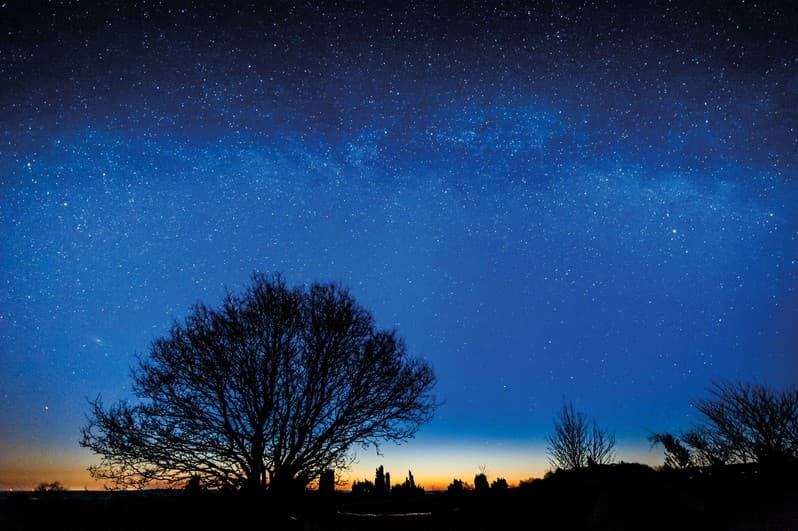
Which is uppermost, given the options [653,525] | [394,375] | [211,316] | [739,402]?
[211,316]

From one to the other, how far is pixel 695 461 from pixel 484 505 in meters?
15.0

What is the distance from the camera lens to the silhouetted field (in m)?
11.2

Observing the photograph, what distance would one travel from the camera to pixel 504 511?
1387cm

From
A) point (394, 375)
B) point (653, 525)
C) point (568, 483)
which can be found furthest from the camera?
point (394, 375)

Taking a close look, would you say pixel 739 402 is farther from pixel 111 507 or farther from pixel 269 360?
pixel 111 507

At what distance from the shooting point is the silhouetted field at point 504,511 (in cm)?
1120

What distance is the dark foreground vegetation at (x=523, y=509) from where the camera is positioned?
1123cm

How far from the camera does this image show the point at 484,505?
14.5 metres

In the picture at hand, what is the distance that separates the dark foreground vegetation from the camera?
11.2 m

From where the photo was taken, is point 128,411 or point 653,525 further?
point 128,411

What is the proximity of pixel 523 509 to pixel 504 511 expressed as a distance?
27.6 inches

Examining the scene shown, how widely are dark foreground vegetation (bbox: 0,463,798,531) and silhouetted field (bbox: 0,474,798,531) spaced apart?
0.08 ft

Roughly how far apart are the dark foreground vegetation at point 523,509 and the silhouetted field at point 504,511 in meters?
0.02

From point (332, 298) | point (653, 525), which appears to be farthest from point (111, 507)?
point (653, 525)
